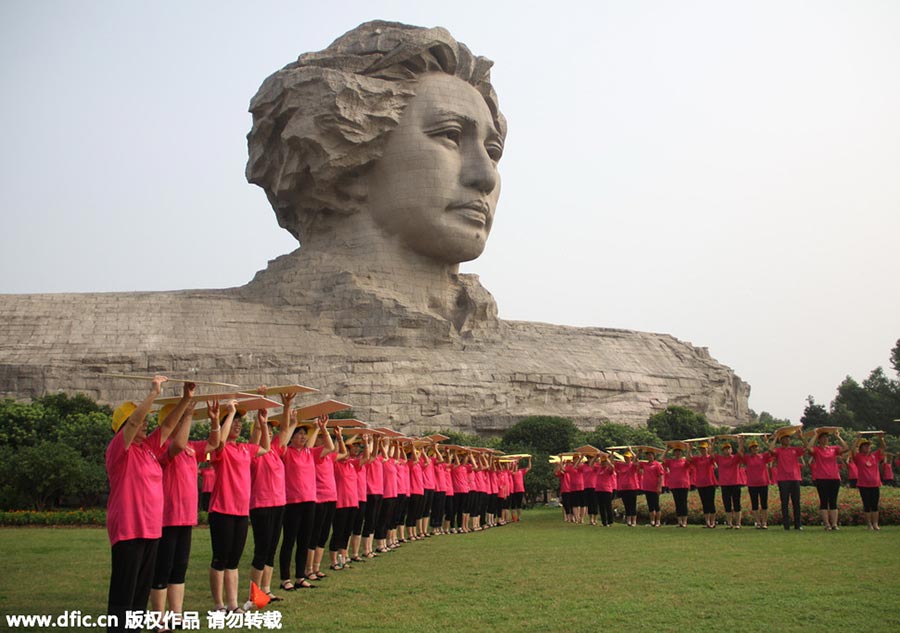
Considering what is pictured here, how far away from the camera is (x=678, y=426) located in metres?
26.2

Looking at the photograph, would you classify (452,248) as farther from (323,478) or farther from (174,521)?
(174,521)

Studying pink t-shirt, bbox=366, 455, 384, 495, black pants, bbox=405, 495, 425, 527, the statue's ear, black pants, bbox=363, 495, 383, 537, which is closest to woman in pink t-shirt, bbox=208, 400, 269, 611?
pink t-shirt, bbox=366, 455, 384, 495

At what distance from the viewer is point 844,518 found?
1338 centimetres

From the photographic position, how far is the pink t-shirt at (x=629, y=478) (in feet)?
48.6

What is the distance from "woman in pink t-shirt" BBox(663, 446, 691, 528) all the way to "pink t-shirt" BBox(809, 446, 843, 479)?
2107 millimetres

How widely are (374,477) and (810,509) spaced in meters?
7.47

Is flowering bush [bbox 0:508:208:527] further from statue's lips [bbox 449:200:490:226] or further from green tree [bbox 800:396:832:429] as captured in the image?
green tree [bbox 800:396:832:429]

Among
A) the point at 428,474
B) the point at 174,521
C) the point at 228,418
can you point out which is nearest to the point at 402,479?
the point at 428,474

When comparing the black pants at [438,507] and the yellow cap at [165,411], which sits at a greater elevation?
the yellow cap at [165,411]

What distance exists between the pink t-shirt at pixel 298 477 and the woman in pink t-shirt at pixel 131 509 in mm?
2118

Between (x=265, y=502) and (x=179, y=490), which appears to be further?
(x=265, y=502)

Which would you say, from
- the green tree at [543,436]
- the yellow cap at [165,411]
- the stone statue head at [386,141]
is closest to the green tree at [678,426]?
the green tree at [543,436]

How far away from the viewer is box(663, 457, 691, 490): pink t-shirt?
14.1 m

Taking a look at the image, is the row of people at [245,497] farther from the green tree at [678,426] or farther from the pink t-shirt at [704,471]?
the green tree at [678,426]
